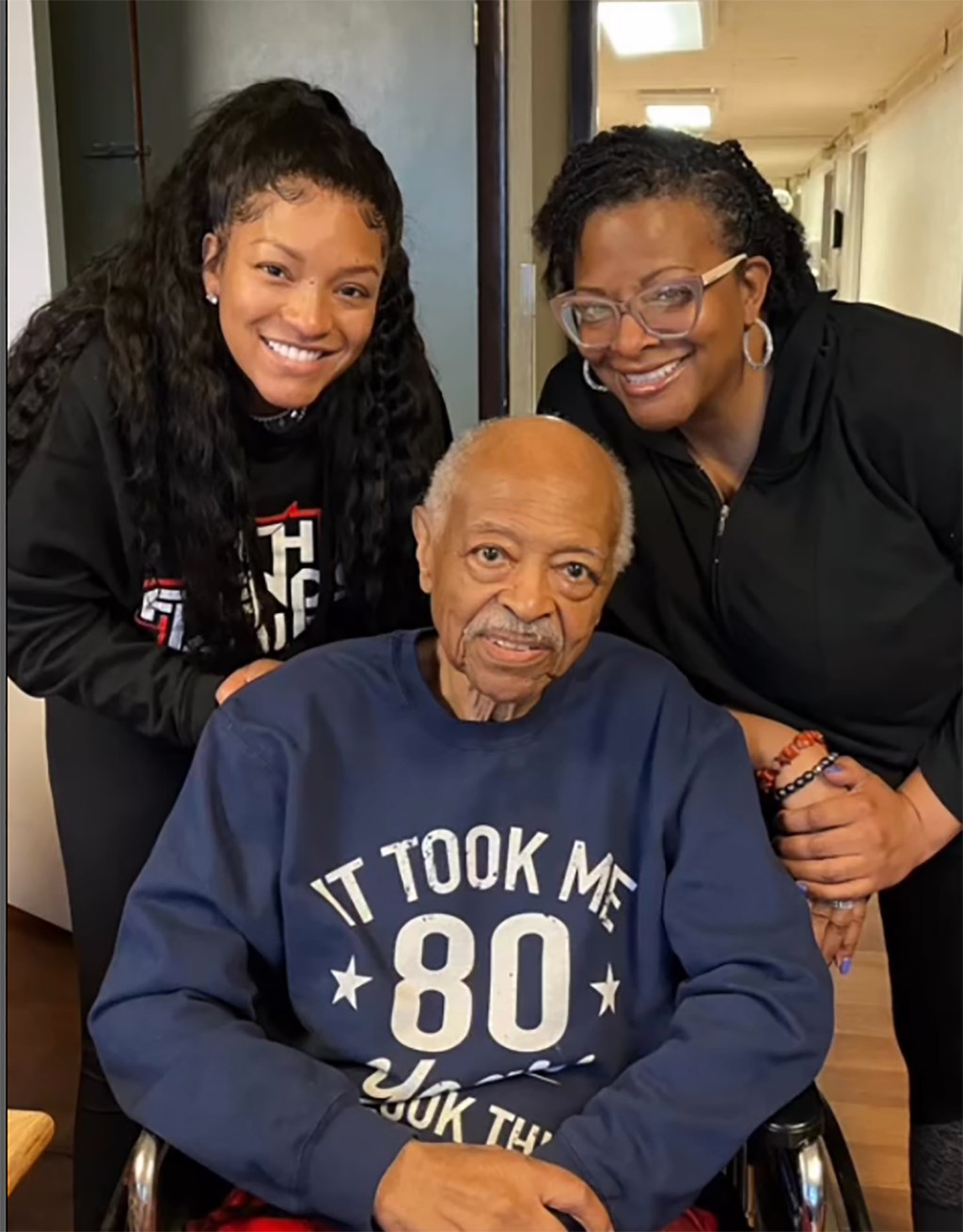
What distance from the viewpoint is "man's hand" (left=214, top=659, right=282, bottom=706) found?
1.42m

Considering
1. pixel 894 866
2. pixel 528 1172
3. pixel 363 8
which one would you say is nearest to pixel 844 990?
pixel 894 866

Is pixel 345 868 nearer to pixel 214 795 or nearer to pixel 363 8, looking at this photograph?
pixel 214 795

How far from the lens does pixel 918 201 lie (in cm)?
214

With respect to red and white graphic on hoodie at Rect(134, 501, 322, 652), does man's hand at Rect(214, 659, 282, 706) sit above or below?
below

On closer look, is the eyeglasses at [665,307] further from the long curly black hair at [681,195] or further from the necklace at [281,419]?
the necklace at [281,419]

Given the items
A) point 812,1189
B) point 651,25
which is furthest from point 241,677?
point 651,25

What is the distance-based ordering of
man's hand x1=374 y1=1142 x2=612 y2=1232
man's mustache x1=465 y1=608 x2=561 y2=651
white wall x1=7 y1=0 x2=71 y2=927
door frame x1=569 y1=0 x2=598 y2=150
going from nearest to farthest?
man's hand x1=374 y1=1142 x2=612 y2=1232 < man's mustache x1=465 y1=608 x2=561 y2=651 < white wall x1=7 y1=0 x2=71 y2=927 < door frame x1=569 y1=0 x2=598 y2=150

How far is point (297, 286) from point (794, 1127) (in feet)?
3.25

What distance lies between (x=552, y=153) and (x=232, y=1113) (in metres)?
2.27

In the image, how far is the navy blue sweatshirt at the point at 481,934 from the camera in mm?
1175

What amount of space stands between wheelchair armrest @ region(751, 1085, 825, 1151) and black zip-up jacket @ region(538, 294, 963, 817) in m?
0.44

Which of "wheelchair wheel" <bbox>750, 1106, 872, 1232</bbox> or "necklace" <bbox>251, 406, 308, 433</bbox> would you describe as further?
"necklace" <bbox>251, 406, 308, 433</bbox>

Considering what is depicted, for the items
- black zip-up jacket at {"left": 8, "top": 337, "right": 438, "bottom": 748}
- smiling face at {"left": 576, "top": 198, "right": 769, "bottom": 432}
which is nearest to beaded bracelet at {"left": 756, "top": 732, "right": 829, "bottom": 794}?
smiling face at {"left": 576, "top": 198, "right": 769, "bottom": 432}

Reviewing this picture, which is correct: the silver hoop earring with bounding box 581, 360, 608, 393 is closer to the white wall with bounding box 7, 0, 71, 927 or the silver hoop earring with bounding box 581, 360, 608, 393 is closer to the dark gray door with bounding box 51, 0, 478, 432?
the white wall with bounding box 7, 0, 71, 927
